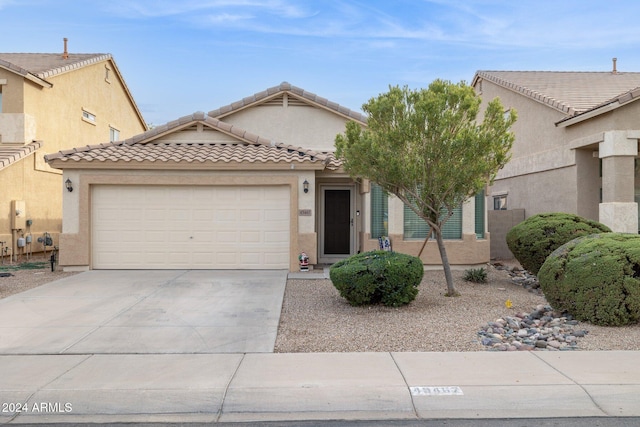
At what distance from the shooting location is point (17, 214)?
16.1 meters

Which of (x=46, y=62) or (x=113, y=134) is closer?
(x=46, y=62)

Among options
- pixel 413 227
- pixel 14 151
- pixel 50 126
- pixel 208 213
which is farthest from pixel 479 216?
pixel 50 126

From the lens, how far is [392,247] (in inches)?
524

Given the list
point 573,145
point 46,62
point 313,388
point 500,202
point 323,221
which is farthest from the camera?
point 500,202

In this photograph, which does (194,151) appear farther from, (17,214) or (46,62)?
(46,62)

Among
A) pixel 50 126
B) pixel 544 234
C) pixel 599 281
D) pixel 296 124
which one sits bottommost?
pixel 599 281

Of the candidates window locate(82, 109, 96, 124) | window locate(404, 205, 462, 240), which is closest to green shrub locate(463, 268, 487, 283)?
window locate(404, 205, 462, 240)

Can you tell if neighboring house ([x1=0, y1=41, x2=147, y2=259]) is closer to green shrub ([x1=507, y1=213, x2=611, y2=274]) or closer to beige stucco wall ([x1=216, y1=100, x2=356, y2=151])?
beige stucco wall ([x1=216, y1=100, x2=356, y2=151])

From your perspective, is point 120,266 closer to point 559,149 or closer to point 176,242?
point 176,242

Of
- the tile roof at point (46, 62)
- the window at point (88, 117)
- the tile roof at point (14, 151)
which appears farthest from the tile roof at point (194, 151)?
the window at point (88, 117)

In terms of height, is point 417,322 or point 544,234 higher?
point 544,234

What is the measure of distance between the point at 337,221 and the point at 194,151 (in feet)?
14.9

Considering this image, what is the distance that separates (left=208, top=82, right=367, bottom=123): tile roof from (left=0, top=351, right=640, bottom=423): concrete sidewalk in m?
10.8

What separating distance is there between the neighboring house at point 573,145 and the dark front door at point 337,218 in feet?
17.2
